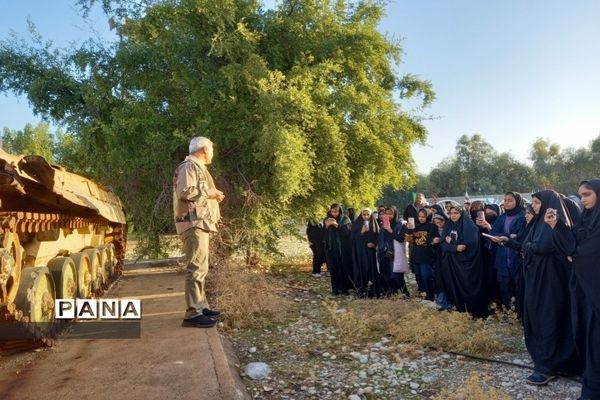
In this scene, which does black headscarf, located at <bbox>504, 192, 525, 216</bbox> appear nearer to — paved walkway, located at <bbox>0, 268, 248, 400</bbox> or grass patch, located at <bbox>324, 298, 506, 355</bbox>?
grass patch, located at <bbox>324, 298, 506, 355</bbox>

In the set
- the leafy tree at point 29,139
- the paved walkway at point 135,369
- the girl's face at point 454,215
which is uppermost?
the leafy tree at point 29,139

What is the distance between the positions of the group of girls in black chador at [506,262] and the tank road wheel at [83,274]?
175 inches

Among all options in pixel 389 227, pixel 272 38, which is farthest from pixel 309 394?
pixel 272 38

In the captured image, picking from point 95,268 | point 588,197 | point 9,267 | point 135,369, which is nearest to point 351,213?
point 95,268

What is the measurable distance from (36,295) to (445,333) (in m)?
4.46

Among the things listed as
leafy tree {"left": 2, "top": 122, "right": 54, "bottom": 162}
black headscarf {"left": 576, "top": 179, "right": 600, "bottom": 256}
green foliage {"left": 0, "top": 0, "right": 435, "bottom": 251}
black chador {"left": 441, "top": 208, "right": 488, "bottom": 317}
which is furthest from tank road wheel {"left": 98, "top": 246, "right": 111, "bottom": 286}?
leafy tree {"left": 2, "top": 122, "right": 54, "bottom": 162}

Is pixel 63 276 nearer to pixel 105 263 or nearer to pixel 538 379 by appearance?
pixel 105 263

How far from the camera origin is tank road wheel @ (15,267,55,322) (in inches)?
182

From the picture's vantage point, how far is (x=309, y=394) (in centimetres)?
446

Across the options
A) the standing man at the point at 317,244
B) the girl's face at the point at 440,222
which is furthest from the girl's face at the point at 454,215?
the standing man at the point at 317,244

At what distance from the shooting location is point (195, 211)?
16.5 ft

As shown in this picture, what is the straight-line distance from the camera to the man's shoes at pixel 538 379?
4609mm

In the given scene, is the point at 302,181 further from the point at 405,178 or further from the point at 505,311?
the point at 505,311

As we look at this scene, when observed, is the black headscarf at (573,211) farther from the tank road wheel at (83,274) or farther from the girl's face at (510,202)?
the tank road wheel at (83,274)
